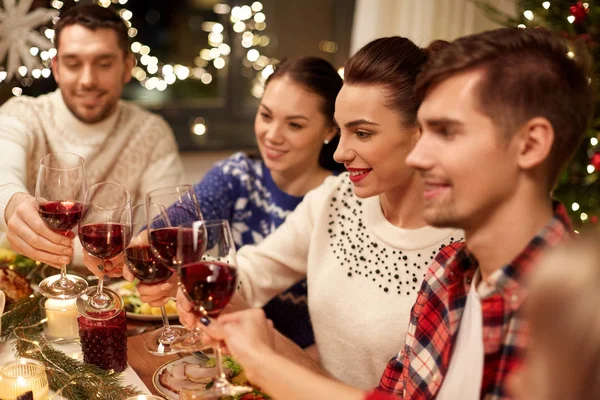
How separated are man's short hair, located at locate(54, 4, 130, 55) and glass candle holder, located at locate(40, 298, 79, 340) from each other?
139 centimetres

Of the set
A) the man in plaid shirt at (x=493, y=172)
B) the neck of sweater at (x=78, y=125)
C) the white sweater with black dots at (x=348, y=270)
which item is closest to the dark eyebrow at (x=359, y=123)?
the white sweater with black dots at (x=348, y=270)

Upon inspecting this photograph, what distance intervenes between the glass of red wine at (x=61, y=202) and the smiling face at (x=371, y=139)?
642 mm

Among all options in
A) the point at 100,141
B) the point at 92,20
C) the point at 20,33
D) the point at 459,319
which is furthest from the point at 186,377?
the point at 20,33

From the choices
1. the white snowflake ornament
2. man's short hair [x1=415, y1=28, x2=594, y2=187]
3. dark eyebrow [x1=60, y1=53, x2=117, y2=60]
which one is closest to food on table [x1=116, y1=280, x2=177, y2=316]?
man's short hair [x1=415, y1=28, x2=594, y2=187]

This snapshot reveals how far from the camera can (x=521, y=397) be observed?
681 millimetres

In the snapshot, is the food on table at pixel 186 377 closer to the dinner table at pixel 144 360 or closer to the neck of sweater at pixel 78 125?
the dinner table at pixel 144 360

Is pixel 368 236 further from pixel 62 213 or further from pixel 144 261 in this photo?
pixel 62 213

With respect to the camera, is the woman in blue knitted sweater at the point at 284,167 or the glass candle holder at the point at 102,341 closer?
the glass candle holder at the point at 102,341

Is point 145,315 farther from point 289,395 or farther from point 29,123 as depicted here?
point 29,123

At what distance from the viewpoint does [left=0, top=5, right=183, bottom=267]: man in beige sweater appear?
2488 mm

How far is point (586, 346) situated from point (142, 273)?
3.00 feet

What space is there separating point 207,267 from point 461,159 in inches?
18.1

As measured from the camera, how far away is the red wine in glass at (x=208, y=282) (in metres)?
1.05

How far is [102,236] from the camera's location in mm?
1324
